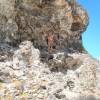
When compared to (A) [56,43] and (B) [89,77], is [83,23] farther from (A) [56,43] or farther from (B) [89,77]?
(B) [89,77]

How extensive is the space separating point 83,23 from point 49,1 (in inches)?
215

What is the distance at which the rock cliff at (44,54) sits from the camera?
51.5 ft

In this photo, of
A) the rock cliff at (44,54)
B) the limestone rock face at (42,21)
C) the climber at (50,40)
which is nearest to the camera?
the rock cliff at (44,54)

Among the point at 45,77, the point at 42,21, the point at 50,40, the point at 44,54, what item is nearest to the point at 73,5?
the point at 50,40

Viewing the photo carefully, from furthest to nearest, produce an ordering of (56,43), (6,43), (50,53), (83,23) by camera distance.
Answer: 1. (83,23)
2. (56,43)
3. (50,53)
4. (6,43)

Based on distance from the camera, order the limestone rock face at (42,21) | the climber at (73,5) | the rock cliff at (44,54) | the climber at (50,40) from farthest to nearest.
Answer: the climber at (73,5), the climber at (50,40), the limestone rock face at (42,21), the rock cliff at (44,54)

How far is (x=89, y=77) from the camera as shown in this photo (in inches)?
843

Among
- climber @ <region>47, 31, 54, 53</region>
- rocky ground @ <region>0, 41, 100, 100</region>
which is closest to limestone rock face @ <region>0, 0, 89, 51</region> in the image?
climber @ <region>47, 31, 54, 53</region>

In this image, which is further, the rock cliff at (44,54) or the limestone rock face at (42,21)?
the limestone rock face at (42,21)

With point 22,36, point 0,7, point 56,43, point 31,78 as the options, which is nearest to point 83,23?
point 56,43

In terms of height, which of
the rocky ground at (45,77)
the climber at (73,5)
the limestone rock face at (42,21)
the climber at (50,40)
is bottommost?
the rocky ground at (45,77)

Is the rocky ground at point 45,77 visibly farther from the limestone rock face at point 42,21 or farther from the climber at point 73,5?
the climber at point 73,5

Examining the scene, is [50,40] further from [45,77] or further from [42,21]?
[45,77]

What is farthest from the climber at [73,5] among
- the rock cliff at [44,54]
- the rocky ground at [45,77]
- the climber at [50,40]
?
the rocky ground at [45,77]
